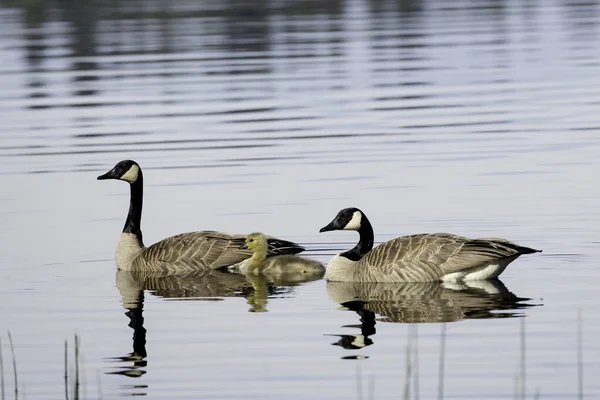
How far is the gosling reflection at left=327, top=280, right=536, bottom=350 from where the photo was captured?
13.6 meters

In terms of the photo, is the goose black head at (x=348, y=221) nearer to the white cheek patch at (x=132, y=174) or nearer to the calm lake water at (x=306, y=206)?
the calm lake water at (x=306, y=206)

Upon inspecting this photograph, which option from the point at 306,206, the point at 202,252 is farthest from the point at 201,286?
the point at 306,206

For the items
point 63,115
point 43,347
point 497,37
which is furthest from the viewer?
point 497,37

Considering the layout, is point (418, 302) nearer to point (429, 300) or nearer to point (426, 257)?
point (429, 300)

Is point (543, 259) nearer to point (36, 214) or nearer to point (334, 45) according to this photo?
point (36, 214)

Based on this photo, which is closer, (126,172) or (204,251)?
(204,251)

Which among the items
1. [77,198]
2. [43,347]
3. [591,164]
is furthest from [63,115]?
[43,347]

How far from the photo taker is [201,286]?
1642cm

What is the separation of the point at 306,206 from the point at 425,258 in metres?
5.14

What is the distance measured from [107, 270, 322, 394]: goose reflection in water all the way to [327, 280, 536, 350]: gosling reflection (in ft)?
2.11

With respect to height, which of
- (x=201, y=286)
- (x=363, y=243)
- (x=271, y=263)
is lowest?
(x=201, y=286)

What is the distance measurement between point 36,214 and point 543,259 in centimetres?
822

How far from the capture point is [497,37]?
5312 centimetres

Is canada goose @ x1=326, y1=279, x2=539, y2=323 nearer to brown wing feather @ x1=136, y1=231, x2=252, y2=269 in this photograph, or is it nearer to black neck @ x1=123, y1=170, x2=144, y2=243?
brown wing feather @ x1=136, y1=231, x2=252, y2=269
